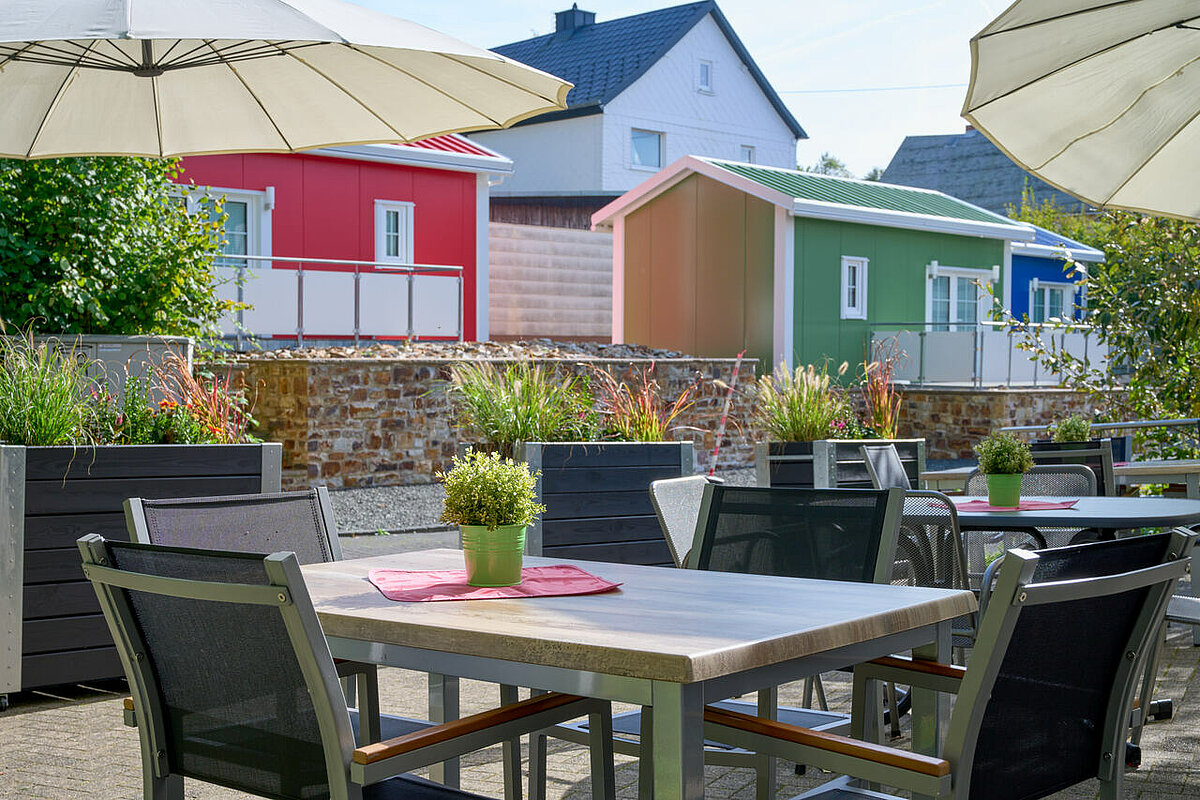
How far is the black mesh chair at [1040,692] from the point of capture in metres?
2.13

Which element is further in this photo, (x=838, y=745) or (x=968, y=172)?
(x=968, y=172)

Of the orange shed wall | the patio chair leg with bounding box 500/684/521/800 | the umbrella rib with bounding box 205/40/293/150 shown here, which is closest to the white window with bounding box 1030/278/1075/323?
the orange shed wall

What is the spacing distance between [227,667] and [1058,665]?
4.81 feet

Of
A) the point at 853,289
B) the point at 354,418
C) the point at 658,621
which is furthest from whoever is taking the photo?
the point at 853,289

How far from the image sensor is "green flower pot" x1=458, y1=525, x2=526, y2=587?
112 inches

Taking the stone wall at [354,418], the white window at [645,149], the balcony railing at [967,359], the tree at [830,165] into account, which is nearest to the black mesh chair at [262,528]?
the stone wall at [354,418]

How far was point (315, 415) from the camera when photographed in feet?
42.4

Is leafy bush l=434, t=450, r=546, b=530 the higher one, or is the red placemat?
leafy bush l=434, t=450, r=546, b=530

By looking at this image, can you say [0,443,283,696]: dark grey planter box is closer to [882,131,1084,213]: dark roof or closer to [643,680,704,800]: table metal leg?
[643,680,704,800]: table metal leg

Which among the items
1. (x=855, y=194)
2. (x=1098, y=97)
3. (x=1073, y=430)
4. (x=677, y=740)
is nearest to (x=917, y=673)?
(x=677, y=740)

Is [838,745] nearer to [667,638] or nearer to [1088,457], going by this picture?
[667,638]

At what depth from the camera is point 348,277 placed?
16109mm

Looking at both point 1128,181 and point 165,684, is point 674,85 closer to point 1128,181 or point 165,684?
point 1128,181

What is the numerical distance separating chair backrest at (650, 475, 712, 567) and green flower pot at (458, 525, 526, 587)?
112cm
